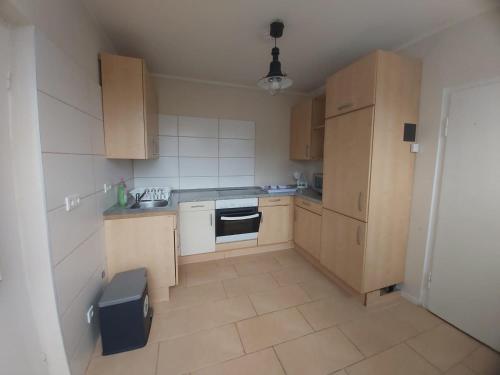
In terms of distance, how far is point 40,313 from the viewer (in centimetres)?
104

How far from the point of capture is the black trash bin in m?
1.37

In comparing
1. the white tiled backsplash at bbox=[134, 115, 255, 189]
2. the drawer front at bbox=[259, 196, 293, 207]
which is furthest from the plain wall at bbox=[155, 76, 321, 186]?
the drawer front at bbox=[259, 196, 293, 207]

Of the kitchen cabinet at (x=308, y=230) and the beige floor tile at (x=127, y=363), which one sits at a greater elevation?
the kitchen cabinet at (x=308, y=230)

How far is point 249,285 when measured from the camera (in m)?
2.19

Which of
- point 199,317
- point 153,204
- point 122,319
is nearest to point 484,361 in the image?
point 199,317

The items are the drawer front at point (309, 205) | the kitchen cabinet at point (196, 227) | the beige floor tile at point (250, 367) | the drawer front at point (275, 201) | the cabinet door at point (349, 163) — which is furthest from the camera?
the drawer front at point (275, 201)

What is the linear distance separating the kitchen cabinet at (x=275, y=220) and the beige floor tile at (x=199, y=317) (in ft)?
3.36

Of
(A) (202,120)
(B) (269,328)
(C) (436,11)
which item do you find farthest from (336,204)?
(A) (202,120)

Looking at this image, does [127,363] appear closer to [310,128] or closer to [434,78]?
[310,128]

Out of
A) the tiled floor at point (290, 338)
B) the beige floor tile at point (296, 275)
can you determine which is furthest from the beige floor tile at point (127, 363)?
the beige floor tile at point (296, 275)

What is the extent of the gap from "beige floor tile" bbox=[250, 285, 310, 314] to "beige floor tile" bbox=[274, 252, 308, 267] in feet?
1.64

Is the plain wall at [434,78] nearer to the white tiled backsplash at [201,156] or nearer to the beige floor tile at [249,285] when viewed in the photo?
the beige floor tile at [249,285]

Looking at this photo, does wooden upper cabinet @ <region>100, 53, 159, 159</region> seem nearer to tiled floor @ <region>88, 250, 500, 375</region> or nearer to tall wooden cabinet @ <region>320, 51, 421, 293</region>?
tiled floor @ <region>88, 250, 500, 375</region>

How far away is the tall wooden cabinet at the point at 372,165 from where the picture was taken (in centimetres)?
170
